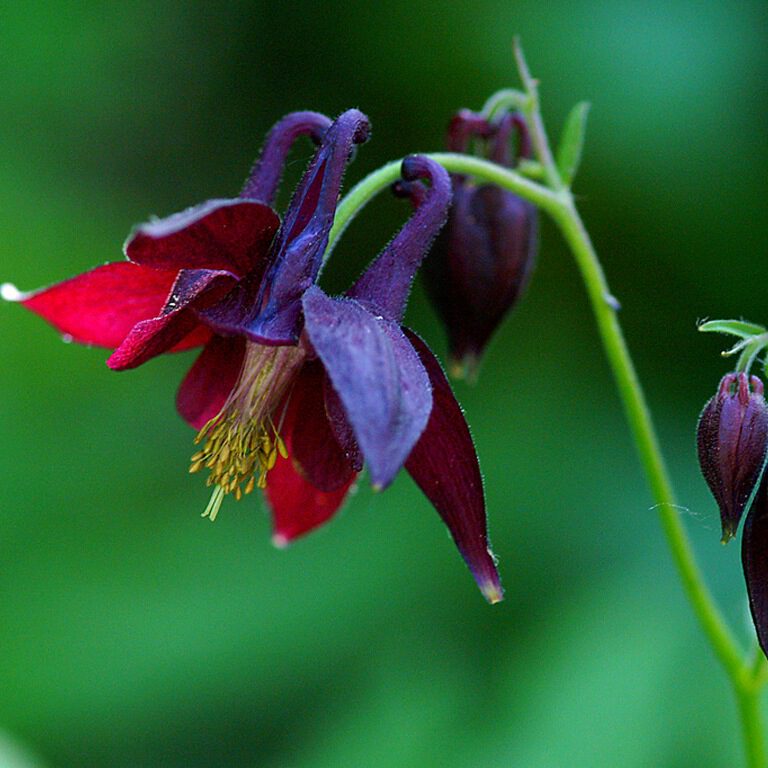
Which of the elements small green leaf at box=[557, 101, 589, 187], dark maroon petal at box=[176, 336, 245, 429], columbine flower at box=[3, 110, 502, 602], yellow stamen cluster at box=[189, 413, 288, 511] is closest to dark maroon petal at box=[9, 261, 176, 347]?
columbine flower at box=[3, 110, 502, 602]

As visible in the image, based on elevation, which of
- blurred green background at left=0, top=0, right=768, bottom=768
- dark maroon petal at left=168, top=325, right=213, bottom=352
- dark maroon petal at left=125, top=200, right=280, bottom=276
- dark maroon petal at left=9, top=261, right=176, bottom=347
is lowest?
blurred green background at left=0, top=0, right=768, bottom=768

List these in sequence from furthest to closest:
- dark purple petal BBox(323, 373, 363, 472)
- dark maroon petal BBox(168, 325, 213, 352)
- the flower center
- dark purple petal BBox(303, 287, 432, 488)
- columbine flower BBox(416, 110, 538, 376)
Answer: columbine flower BBox(416, 110, 538, 376)
dark maroon petal BBox(168, 325, 213, 352)
the flower center
dark purple petal BBox(323, 373, 363, 472)
dark purple petal BBox(303, 287, 432, 488)

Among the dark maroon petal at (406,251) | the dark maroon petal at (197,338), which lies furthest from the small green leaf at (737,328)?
the dark maroon petal at (197,338)

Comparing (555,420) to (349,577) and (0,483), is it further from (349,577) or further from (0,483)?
(0,483)

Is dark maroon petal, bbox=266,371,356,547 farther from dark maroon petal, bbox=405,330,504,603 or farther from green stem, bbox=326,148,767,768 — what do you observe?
green stem, bbox=326,148,767,768

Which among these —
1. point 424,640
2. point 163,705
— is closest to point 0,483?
point 163,705
